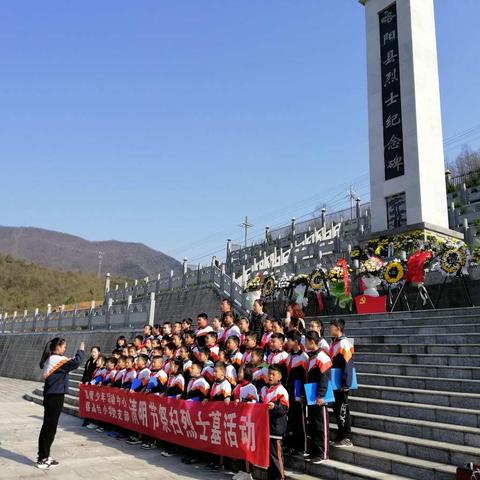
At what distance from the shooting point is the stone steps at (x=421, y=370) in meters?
6.25

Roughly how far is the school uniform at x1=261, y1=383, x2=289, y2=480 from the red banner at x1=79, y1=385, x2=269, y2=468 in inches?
3.0

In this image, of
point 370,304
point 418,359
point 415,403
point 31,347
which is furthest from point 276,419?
point 31,347

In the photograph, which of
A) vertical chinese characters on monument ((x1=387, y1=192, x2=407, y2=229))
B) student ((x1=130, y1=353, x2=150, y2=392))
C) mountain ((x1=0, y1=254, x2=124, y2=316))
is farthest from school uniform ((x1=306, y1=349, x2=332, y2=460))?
mountain ((x1=0, y1=254, x2=124, y2=316))

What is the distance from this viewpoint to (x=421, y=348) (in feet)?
24.4

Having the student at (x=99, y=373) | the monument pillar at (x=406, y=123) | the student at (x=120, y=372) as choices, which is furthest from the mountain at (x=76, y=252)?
the student at (x=120, y=372)

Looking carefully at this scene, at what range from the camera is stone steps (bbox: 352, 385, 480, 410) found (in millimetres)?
5594

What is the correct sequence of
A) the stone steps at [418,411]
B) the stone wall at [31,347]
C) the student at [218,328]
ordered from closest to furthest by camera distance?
the stone steps at [418,411], the student at [218,328], the stone wall at [31,347]

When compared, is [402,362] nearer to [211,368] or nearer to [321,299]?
[211,368]

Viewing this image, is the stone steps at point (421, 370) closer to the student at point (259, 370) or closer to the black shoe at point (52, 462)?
the student at point (259, 370)

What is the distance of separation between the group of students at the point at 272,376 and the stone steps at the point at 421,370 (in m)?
1.21

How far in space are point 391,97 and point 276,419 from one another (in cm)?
1315

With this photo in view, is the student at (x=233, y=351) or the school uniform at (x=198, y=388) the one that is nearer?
the school uniform at (x=198, y=388)

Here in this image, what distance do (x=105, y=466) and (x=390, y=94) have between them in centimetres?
1401

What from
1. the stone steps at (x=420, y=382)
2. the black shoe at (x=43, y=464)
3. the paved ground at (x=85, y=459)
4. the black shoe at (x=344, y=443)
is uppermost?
the stone steps at (x=420, y=382)
